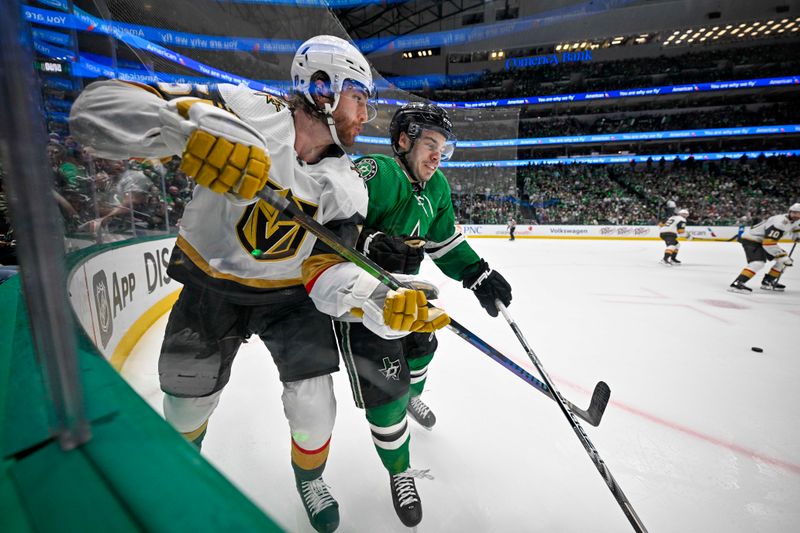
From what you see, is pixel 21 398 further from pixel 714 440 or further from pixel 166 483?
pixel 714 440

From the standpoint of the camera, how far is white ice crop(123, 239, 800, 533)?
1.20m

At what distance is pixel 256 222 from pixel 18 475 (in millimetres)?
668

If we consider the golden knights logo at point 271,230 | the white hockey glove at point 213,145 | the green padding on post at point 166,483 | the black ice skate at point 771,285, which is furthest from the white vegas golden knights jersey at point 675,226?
the green padding on post at point 166,483

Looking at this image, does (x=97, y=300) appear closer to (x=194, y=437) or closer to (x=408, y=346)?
(x=194, y=437)

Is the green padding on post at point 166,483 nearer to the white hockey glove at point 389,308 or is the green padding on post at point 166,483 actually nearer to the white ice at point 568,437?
the white ice at point 568,437

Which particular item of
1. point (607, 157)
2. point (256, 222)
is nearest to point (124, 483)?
point (256, 222)

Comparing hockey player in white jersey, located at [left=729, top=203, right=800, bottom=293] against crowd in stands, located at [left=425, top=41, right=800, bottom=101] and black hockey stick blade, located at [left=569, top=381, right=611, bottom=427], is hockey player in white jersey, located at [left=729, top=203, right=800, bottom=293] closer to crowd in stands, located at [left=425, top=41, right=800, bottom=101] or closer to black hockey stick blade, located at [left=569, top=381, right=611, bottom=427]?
black hockey stick blade, located at [left=569, top=381, right=611, bottom=427]

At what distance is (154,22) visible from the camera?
0.88 m

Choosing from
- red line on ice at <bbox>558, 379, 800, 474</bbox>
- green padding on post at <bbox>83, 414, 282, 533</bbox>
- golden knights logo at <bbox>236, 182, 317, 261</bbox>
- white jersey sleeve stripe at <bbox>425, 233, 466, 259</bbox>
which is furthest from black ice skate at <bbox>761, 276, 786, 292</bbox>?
green padding on post at <bbox>83, 414, 282, 533</bbox>

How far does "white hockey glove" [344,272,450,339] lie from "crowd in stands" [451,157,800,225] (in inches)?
486

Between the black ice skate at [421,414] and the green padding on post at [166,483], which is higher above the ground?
the green padding on post at [166,483]

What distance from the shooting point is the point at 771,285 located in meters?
4.69

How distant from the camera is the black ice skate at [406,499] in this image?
3.83 feet

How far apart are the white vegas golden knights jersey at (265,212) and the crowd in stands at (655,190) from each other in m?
12.3
